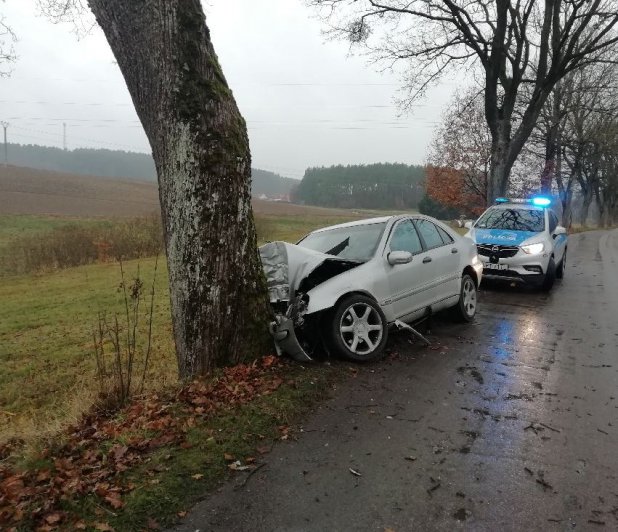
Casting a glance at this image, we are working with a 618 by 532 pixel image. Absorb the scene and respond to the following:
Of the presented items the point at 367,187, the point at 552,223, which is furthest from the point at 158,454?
the point at 367,187

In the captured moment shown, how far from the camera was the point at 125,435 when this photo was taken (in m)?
3.63

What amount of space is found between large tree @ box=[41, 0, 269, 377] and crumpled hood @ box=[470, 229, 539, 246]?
6.86 m

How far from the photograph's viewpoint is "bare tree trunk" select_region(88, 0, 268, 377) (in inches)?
171

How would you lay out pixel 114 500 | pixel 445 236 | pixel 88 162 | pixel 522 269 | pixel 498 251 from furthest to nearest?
pixel 88 162 < pixel 498 251 < pixel 522 269 < pixel 445 236 < pixel 114 500

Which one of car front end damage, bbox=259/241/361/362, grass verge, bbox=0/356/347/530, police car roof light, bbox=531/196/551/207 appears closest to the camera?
grass verge, bbox=0/356/347/530

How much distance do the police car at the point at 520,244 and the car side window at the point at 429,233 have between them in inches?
108

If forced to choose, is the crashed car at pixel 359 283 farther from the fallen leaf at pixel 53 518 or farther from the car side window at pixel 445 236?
the fallen leaf at pixel 53 518

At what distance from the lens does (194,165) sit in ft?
14.4

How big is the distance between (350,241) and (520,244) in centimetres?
499

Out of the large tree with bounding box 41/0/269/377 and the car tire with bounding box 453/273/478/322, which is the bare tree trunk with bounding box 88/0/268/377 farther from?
the car tire with bounding box 453/273/478/322

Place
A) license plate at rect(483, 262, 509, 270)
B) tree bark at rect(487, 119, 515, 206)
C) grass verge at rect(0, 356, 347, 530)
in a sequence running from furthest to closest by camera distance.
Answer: tree bark at rect(487, 119, 515, 206), license plate at rect(483, 262, 509, 270), grass verge at rect(0, 356, 347, 530)

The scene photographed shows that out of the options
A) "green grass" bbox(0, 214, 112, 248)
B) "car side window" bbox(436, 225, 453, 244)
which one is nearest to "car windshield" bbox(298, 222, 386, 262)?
"car side window" bbox(436, 225, 453, 244)

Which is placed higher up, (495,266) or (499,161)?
(499,161)

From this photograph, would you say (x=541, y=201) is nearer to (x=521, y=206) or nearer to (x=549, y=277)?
(x=521, y=206)
